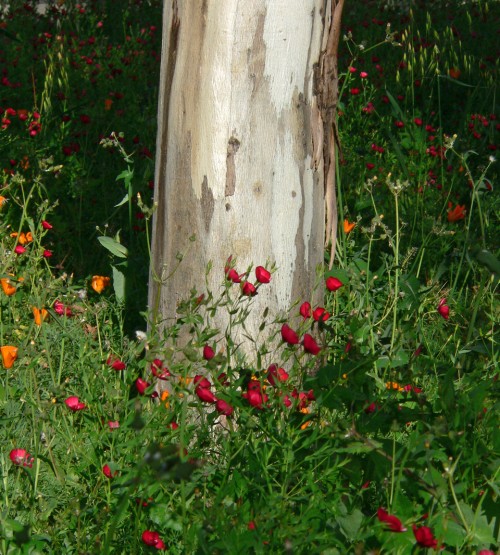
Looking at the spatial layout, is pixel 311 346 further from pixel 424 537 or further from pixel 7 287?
pixel 7 287

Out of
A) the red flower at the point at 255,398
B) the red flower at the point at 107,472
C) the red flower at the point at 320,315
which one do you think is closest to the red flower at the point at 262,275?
the red flower at the point at 320,315

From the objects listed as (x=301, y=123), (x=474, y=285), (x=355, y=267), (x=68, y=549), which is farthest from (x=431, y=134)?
(x=68, y=549)

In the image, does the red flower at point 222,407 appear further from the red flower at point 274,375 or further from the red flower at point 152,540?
the red flower at point 152,540

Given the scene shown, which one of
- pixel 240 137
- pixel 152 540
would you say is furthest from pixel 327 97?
pixel 152 540

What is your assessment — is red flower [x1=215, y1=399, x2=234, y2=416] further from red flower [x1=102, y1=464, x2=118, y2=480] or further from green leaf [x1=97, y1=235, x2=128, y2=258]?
green leaf [x1=97, y1=235, x2=128, y2=258]

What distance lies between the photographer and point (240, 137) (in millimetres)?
2938

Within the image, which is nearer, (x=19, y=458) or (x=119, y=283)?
(x=19, y=458)

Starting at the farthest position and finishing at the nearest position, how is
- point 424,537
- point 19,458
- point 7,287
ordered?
point 7,287, point 19,458, point 424,537

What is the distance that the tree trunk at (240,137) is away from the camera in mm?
2906

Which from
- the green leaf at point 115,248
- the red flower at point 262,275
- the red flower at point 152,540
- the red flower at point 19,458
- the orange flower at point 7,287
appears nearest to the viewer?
the red flower at point 152,540

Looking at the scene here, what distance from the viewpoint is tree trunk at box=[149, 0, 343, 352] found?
2906mm

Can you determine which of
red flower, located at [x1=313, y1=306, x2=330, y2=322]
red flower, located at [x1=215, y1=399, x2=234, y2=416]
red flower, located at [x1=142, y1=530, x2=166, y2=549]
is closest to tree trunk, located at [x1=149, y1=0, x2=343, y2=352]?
red flower, located at [x1=313, y1=306, x2=330, y2=322]

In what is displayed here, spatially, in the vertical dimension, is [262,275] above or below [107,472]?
above

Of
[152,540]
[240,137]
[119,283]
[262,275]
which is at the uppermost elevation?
[240,137]
